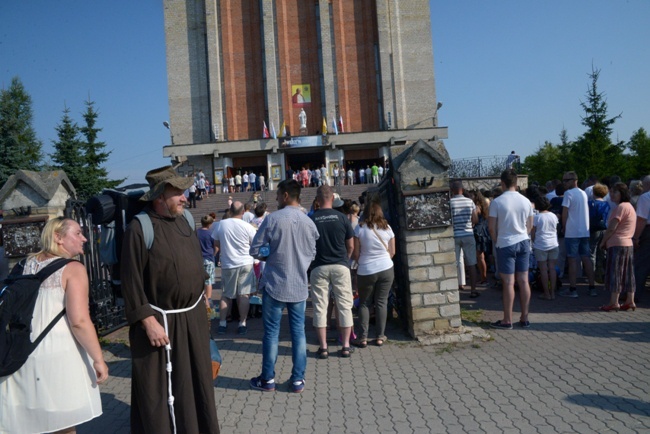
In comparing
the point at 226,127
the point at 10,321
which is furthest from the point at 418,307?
the point at 226,127

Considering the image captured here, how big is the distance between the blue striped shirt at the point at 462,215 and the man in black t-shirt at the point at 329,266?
3.42 m

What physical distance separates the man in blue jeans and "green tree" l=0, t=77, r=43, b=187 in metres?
25.3

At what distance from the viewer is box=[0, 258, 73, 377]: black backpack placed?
10.8ft

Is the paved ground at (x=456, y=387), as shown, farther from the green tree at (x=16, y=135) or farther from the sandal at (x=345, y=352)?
the green tree at (x=16, y=135)

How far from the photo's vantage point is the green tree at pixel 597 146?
93.5 ft

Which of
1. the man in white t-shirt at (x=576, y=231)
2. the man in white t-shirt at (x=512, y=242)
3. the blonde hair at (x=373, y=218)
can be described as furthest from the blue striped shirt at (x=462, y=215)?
the blonde hair at (x=373, y=218)

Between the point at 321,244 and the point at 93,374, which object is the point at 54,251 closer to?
the point at 93,374

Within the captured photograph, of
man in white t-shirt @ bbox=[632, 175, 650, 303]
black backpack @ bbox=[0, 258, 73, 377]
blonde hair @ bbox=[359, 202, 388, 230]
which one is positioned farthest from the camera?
man in white t-shirt @ bbox=[632, 175, 650, 303]

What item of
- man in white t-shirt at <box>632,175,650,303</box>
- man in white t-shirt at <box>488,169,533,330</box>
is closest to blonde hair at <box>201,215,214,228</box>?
man in white t-shirt at <box>488,169,533,330</box>

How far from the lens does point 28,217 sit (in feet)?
23.9

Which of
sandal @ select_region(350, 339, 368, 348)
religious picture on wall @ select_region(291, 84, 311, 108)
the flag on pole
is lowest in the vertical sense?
sandal @ select_region(350, 339, 368, 348)

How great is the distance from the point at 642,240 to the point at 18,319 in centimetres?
881

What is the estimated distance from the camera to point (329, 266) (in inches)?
238

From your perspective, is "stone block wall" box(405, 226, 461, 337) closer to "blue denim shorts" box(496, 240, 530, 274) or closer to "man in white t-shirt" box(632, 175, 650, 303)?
"blue denim shorts" box(496, 240, 530, 274)
